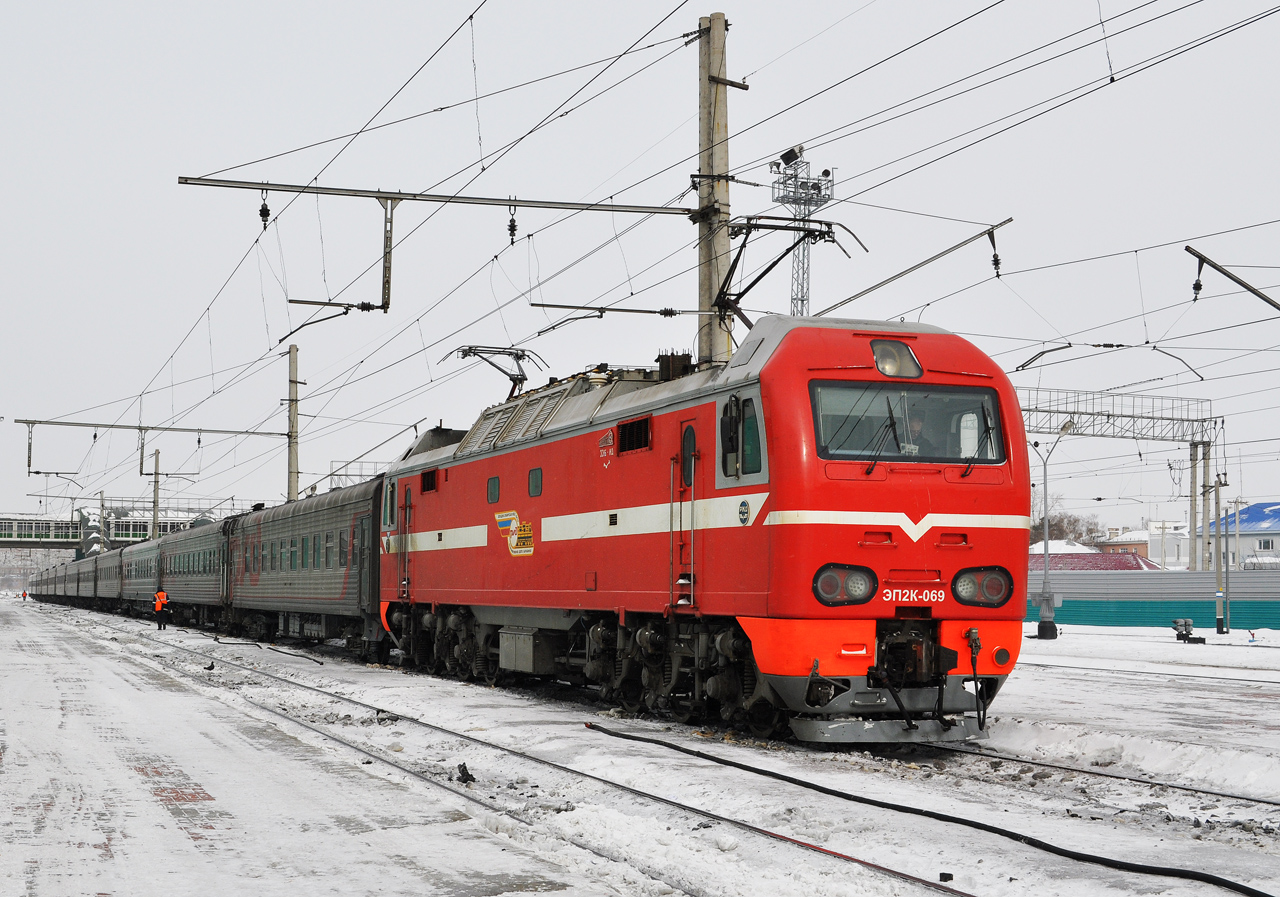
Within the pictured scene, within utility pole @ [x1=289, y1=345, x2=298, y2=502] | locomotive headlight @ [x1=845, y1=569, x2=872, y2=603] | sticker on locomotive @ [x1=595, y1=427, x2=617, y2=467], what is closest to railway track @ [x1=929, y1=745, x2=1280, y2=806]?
locomotive headlight @ [x1=845, y1=569, x2=872, y2=603]

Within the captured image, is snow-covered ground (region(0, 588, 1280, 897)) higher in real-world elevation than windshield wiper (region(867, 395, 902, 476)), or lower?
lower

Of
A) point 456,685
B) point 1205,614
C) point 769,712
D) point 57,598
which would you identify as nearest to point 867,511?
point 769,712

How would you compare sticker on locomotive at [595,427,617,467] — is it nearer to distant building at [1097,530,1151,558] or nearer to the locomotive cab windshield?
the locomotive cab windshield

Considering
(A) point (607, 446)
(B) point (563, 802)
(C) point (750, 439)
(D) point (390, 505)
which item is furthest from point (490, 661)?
(B) point (563, 802)

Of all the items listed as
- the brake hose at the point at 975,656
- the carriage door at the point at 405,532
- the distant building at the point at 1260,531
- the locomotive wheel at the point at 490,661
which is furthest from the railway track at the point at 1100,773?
the distant building at the point at 1260,531

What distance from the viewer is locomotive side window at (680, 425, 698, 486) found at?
12648mm

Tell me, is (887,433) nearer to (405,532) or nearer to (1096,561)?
(405,532)

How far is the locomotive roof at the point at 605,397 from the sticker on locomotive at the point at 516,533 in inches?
37.5

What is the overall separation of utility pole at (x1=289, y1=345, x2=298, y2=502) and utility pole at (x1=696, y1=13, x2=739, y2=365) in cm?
2048

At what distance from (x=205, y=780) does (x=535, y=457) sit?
7.12 m

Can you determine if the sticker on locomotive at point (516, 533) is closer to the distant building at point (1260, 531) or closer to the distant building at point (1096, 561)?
the distant building at point (1096, 561)

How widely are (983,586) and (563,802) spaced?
454 centimetres

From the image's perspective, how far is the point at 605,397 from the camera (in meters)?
15.1

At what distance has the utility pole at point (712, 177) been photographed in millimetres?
16859
